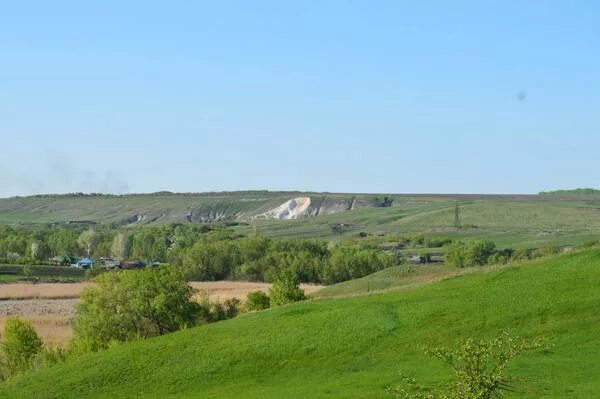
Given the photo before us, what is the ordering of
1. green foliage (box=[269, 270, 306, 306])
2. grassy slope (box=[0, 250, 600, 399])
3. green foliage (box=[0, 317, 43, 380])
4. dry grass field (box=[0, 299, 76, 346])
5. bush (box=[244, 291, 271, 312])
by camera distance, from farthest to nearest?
dry grass field (box=[0, 299, 76, 346])
bush (box=[244, 291, 271, 312])
green foliage (box=[269, 270, 306, 306])
green foliage (box=[0, 317, 43, 380])
grassy slope (box=[0, 250, 600, 399])

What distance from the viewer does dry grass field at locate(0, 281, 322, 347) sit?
294ft

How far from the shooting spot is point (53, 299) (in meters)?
125

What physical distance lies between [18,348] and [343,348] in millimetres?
23835

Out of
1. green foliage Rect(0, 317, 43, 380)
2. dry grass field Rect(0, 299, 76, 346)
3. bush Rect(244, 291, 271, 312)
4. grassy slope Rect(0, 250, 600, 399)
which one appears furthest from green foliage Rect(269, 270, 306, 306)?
grassy slope Rect(0, 250, 600, 399)

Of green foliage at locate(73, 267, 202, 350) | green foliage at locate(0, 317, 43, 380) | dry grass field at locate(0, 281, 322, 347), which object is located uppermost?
green foliage at locate(73, 267, 202, 350)

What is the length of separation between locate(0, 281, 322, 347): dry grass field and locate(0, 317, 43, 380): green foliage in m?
12.1

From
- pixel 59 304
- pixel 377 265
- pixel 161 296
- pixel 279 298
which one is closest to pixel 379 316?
pixel 161 296

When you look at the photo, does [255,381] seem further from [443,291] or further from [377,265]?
[377,265]

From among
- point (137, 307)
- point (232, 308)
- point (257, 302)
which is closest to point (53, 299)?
point (232, 308)

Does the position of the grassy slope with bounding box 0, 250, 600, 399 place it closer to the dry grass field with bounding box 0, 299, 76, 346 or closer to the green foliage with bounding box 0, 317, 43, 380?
the green foliage with bounding box 0, 317, 43, 380

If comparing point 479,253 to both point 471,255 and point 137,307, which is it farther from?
point 137,307

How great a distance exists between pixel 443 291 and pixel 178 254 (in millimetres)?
120286

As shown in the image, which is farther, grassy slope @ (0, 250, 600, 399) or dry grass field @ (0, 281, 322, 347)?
dry grass field @ (0, 281, 322, 347)

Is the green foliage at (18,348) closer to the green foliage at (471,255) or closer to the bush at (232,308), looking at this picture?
the bush at (232,308)
